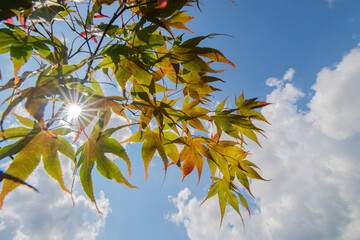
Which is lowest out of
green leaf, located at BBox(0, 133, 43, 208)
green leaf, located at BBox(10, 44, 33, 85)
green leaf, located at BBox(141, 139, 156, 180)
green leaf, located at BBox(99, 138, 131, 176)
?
green leaf, located at BBox(0, 133, 43, 208)

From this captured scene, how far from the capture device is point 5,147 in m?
0.39

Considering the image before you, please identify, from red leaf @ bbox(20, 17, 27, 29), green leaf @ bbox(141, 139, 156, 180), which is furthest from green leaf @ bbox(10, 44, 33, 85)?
green leaf @ bbox(141, 139, 156, 180)

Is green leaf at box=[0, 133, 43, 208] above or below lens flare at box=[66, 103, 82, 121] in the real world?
below

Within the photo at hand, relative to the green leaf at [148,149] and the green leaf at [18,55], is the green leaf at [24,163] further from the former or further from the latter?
the green leaf at [148,149]

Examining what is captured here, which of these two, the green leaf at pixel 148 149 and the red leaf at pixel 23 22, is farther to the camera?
the green leaf at pixel 148 149

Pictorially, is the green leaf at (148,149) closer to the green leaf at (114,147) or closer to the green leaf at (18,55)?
the green leaf at (114,147)

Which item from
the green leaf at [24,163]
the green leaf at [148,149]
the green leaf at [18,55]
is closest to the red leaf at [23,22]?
the green leaf at [18,55]

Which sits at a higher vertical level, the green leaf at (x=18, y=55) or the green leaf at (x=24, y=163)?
the green leaf at (x=18, y=55)

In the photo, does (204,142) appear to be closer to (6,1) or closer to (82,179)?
(82,179)

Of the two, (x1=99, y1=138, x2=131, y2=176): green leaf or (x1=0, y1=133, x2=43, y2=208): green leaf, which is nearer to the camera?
(x1=0, y1=133, x2=43, y2=208): green leaf

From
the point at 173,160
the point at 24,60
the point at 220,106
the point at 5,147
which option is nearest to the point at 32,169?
the point at 5,147

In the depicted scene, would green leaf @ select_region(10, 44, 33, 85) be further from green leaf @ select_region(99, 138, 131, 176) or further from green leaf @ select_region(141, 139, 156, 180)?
green leaf @ select_region(141, 139, 156, 180)

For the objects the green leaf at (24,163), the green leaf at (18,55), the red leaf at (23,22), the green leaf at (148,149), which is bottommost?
the green leaf at (24,163)

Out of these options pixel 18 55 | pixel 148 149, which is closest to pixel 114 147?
pixel 148 149
